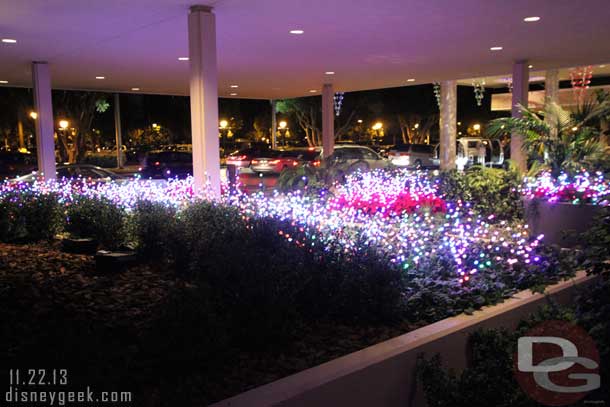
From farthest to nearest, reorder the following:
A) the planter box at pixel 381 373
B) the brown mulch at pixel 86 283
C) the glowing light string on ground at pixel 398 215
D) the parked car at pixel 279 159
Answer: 1. the parked car at pixel 279 159
2. the glowing light string on ground at pixel 398 215
3. the brown mulch at pixel 86 283
4. the planter box at pixel 381 373

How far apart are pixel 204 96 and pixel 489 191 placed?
253 inches

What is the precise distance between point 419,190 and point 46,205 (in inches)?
299

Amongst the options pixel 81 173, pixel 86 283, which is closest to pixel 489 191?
pixel 86 283

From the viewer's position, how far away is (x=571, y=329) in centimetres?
422

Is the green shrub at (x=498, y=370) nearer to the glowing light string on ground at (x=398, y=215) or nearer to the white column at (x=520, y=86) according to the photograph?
the glowing light string on ground at (x=398, y=215)

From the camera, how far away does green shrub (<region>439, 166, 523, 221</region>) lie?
11.6m

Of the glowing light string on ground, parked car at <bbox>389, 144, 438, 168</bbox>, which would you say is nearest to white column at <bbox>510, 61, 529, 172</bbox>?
the glowing light string on ground

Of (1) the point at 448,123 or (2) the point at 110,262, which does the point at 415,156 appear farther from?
(2) the point at 110,262

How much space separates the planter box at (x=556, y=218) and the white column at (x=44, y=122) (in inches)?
484

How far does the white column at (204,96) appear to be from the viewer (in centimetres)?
884

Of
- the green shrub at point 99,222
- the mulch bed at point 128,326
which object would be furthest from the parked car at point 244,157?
the mulch bed at point 128,326

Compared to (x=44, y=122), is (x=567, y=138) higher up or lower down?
lower down

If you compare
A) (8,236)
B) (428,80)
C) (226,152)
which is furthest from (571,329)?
(226,152)

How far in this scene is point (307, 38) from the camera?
1127 centimetres
